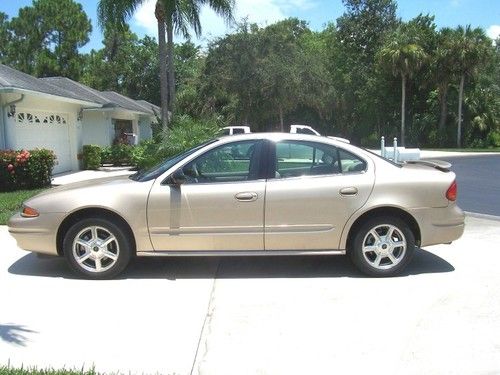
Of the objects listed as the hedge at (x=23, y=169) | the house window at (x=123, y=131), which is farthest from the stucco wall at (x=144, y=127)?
the hedge at (x=23, y=169)

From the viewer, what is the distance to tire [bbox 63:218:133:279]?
19.5 ft

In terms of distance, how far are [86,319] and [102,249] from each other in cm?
126

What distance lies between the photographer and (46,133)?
18.2 meters

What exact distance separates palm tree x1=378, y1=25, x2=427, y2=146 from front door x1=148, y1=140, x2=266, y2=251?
37214mm

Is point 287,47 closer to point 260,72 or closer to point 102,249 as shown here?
point 260,72

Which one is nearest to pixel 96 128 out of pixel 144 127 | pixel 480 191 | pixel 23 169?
pixel 144 127

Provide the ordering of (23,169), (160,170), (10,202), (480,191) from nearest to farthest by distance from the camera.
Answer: (160,170)
(10,202)
(480,191)
(23,169)

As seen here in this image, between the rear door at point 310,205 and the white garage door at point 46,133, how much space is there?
11972mm

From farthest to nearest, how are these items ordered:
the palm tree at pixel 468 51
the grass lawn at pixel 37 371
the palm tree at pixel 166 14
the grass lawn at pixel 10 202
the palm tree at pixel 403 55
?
the palm tree at pixel 403 55
the palm tree at pixel 468 51
the palm tree at pixel 166 14
the grass lawn at pixel 10 202
the grass lawn at pixel 37 371

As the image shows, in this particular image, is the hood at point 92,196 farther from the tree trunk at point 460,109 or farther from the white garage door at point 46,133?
the tree trunk at point 460,109

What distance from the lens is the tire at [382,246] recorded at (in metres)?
5.99

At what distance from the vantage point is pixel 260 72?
3644cm

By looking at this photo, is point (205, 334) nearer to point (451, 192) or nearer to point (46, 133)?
point (451, 192)

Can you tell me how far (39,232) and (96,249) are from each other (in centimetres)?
64
